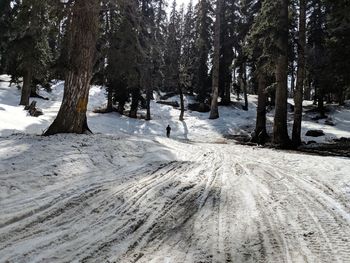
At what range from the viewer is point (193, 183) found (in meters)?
7.22

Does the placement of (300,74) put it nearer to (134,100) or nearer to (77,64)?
(77,64)

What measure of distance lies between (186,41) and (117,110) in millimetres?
32532

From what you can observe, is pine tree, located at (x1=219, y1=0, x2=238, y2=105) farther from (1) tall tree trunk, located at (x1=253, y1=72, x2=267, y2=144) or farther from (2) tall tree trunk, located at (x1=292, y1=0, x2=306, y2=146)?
(2) tall tree trunk, located at (x1=292, y1=0, x2=306, y2=146)

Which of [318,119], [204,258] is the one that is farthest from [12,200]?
[318,119]

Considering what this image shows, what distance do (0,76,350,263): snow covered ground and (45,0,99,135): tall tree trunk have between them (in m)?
1.15

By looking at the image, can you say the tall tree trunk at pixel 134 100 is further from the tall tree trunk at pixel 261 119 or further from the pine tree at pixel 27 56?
the tall tree trunk at pixel 261 119

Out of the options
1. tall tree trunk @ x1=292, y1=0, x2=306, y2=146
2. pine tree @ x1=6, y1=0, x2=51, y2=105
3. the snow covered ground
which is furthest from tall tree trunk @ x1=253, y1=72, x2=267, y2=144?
pine tree @ x1=6, y1=0, x2=51, y2=105

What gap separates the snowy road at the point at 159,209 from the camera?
4.25 metres

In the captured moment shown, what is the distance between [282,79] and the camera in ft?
57.1

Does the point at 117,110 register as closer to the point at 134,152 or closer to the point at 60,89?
the point at 60,89

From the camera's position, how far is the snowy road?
167 inches

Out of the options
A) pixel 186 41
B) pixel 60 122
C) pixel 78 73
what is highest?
pixel 186 41

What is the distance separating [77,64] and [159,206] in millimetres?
6607

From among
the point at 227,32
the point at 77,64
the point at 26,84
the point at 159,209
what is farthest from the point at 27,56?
the point at 159,209
